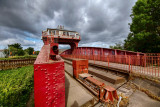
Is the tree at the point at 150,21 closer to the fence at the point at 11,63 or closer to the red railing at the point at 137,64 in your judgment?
the red railing at the point at 137,64

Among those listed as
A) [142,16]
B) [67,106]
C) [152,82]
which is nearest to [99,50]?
[142,16]

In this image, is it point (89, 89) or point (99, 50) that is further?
point (99, 50)

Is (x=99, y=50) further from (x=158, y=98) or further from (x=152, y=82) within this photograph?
(x=158, y=98)

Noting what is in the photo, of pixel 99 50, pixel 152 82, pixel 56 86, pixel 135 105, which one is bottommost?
pixel 135 105

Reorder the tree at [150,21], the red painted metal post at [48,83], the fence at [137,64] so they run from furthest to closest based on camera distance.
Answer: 1. the tree at [150,21]
2. the fence at [137,64]
3. the red painted metal post at [48,83]

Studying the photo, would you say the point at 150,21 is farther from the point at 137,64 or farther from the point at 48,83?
the point at 48,83

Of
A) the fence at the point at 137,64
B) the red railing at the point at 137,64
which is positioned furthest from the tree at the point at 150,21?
the fence at the point at 137,64

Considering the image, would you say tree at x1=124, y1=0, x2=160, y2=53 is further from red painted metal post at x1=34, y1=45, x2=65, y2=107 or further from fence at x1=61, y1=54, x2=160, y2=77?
red painted metal post at x1=34, y1=45, x2=65, y2=107

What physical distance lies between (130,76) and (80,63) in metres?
3.16

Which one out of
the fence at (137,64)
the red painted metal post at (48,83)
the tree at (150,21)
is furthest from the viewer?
the tree at (150,21)

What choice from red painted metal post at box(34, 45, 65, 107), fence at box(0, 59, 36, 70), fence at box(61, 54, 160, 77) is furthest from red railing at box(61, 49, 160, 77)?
fence at box(0, 59, 36, 70)

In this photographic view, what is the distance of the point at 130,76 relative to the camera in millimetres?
3867

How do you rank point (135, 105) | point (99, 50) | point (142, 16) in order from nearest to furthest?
point (135, 105)
point (142, 16)
point (99, 50)

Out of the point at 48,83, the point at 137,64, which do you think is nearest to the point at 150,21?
the point at 137,64
